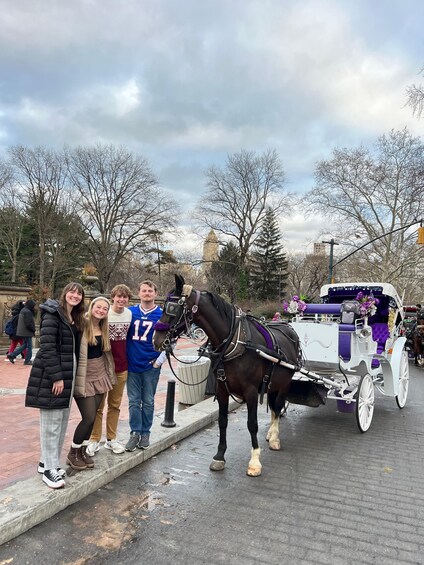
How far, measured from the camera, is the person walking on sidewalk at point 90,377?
383 centimetres

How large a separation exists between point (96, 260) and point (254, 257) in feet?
64.2

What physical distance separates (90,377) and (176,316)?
1046mm

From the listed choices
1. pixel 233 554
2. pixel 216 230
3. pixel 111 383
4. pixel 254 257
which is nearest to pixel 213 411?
pixel 111 383

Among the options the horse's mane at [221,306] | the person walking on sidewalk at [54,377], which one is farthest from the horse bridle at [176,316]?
the person walking on sidewalk at [54,377]

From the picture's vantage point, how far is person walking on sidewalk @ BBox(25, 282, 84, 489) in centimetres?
348

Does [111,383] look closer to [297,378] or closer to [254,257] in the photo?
[297,378]

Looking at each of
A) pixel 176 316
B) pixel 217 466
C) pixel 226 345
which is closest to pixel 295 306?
pixel 226 345

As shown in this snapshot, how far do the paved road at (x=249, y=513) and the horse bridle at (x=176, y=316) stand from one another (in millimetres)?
1459

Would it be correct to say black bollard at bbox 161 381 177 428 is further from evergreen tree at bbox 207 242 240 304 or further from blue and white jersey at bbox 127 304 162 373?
evergreen tree at bbox 207 242 240 304

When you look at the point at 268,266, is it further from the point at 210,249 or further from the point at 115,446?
the point at 115,446

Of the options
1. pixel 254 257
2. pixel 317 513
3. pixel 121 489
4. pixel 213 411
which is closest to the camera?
pixel 317 513

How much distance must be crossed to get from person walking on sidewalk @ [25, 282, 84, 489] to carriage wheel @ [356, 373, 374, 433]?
406cm

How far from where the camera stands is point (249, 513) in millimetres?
3473

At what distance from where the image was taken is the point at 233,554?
287cm
